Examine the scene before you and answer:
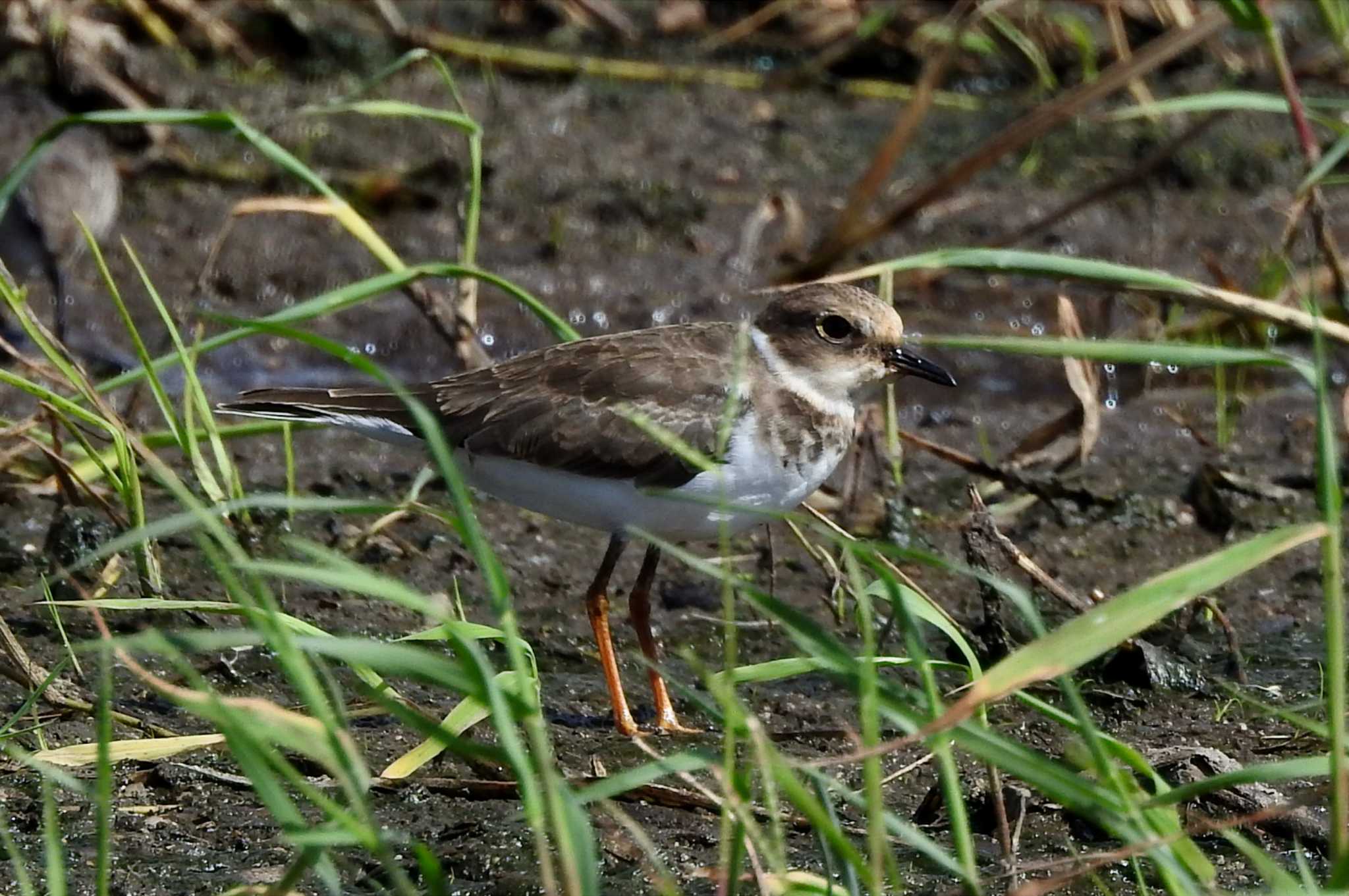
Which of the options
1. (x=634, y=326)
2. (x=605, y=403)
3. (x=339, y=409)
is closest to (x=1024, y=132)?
(x=605, y=403)

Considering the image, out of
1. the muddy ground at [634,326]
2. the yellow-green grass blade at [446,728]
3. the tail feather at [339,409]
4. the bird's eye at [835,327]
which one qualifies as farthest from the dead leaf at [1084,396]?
the yellow-green grass blade at [446,728]

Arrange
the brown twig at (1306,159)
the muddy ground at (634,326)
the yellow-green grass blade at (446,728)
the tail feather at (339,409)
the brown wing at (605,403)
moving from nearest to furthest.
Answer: the yellow-green grass blade at (446,728) → the muddy ground at (634,326) → the brown wing at (605,403) → the tail feather at (339,409) → the brown twig at (1306,159)

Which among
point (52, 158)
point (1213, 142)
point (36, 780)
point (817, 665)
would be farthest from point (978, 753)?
point (1213, 142)

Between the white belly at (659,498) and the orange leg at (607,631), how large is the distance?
0.10m

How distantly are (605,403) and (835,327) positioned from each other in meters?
0.71

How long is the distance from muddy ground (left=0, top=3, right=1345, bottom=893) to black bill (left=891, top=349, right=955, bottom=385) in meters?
0.81

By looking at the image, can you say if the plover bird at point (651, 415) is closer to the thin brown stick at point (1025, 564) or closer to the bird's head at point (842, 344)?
the bird's head at point (842, 344)

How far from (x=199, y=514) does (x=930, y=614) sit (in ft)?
5.11

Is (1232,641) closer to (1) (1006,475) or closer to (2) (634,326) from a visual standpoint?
(1) (1006,475)

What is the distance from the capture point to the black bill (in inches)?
213

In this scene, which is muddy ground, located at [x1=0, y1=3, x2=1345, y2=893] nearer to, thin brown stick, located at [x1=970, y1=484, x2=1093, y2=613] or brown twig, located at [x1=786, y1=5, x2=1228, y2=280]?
thin brown stick, located at [x1=970, y1=484, x2=1093, y2=613]

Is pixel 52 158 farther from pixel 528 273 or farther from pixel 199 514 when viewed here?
pixel 199 514

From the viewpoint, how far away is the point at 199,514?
3.10 metres

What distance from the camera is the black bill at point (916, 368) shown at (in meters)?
5.40
